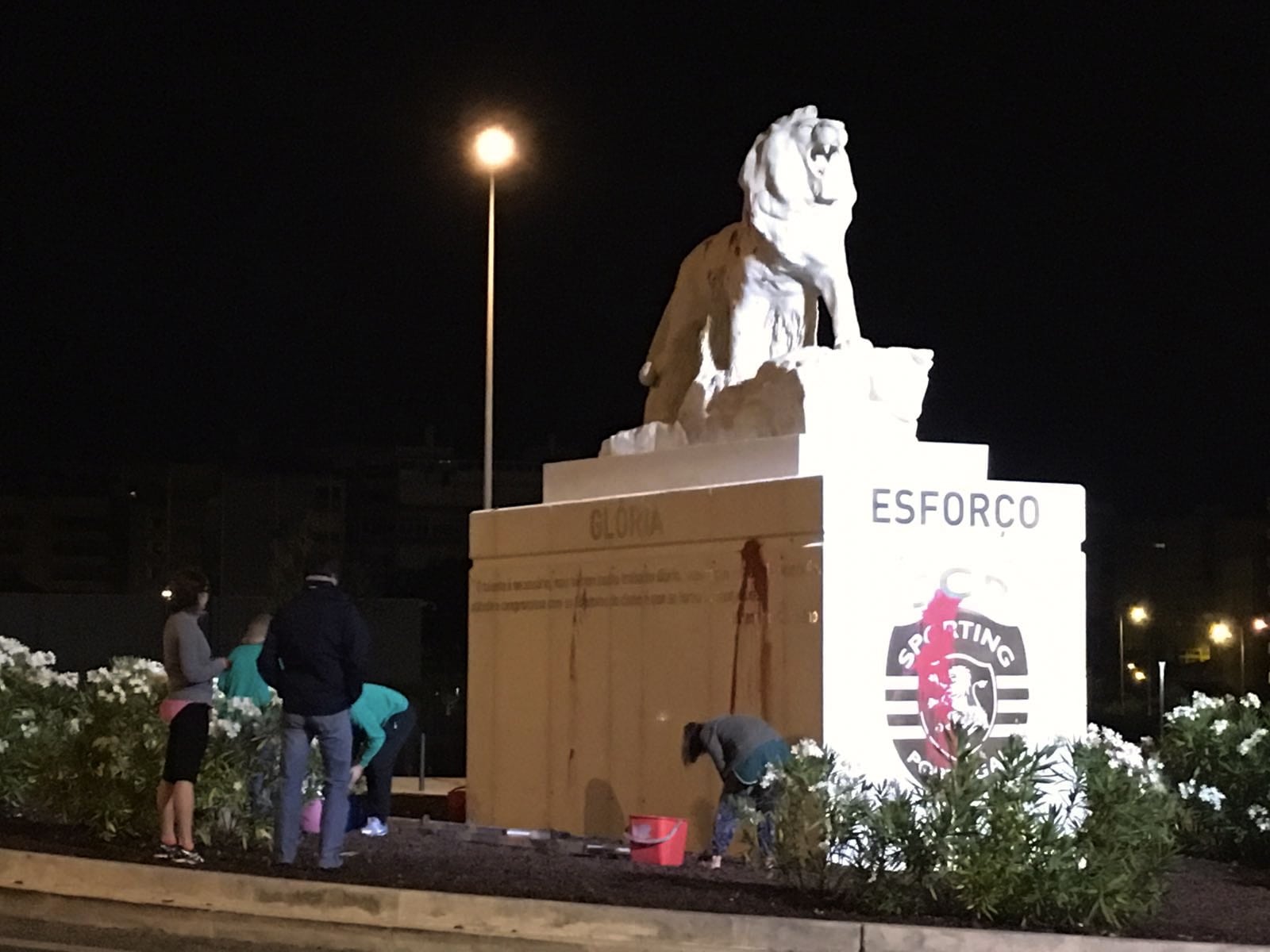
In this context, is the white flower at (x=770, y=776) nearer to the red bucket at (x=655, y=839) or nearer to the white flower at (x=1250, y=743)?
the red bucket at (x=655, y=839)

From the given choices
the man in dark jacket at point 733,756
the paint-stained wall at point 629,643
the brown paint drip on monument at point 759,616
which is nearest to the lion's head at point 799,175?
the paint-stained wall at point 629,643

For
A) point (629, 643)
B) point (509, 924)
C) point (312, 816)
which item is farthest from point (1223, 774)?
point (509, 924)

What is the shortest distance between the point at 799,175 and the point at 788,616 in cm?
355

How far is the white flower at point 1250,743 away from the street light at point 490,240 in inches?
426

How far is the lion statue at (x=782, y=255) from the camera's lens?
1535 cm

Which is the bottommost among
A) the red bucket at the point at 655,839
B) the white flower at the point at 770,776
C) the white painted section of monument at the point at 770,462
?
the red bucket at the point at 655,839

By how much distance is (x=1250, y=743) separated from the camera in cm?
1459

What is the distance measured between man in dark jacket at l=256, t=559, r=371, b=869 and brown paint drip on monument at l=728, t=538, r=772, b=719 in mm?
3033

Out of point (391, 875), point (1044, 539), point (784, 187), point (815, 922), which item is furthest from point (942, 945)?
point (784, 187)

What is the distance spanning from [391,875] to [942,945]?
3.18 metres

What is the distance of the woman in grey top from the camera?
11.9 metres

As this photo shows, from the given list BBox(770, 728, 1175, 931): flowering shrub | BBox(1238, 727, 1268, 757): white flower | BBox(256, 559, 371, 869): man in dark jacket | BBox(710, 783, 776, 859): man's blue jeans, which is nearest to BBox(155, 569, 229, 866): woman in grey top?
BBox(256, 559, 371, 869): man in dark jacket

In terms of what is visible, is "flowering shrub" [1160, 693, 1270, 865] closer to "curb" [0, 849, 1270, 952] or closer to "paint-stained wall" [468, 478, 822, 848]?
"paint-stained wall" [468, 478, 822, 848]

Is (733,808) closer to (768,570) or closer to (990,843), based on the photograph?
(768,570)
